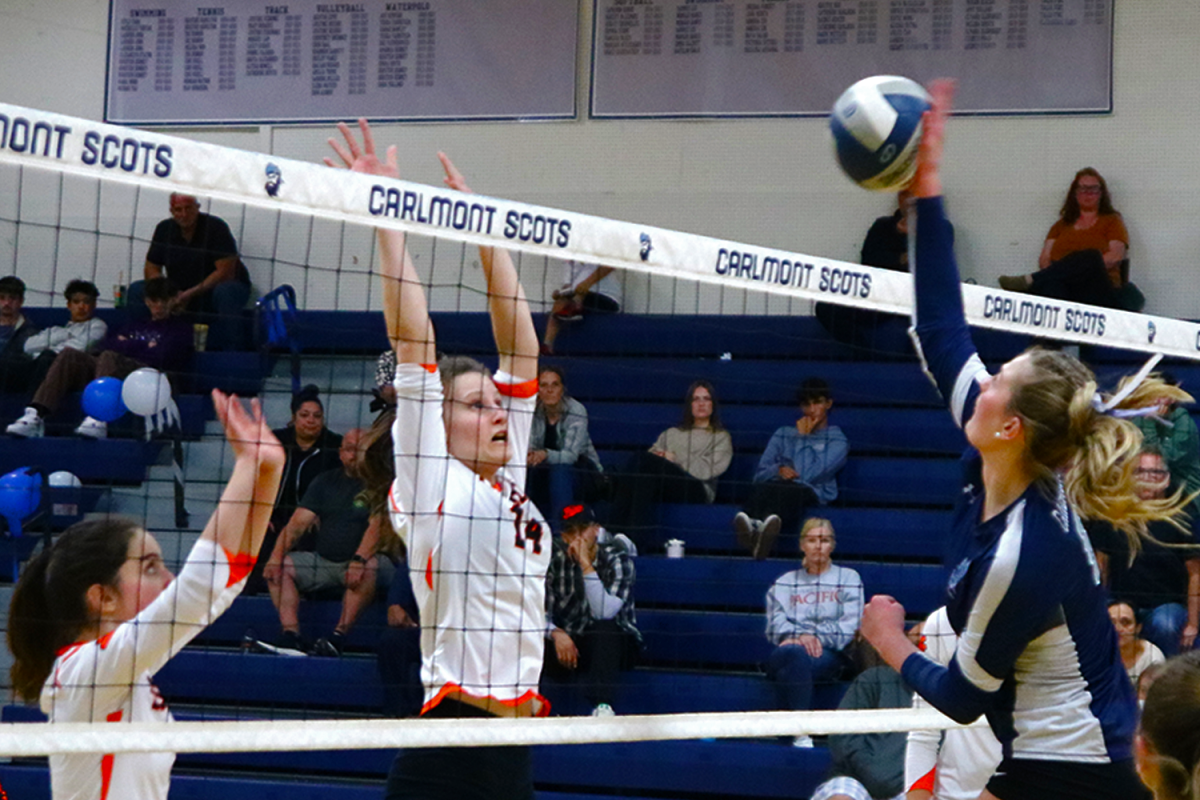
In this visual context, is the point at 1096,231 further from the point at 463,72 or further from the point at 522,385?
the point at 522,385

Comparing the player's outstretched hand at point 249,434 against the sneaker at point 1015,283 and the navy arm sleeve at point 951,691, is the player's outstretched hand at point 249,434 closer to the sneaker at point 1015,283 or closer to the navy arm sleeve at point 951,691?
the navy arm sleeve at point 951,691

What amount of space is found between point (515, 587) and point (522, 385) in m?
0.59

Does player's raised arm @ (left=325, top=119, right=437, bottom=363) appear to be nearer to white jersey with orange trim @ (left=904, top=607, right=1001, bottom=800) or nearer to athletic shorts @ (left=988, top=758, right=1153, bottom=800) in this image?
athletic shorts @ (left=988, top=758, right=1153, bottom=800)

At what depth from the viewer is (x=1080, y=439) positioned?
277 centimetres

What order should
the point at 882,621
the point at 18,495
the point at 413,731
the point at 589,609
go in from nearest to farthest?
the point at 882,621, the point at 413,731, the point at 589,609, the point at 18,495

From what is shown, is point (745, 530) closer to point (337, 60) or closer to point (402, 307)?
point (402, 307)

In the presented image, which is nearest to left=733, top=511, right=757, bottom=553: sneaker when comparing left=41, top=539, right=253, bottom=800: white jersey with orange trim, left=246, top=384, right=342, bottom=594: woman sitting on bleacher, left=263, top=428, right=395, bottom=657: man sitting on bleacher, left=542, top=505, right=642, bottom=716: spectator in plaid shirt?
left=542, top=505, right=642, bottom=716: spectator in plaid shirt

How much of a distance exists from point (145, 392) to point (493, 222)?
4.41 m

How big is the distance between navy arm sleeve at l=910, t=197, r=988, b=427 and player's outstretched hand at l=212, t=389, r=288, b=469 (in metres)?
1.34

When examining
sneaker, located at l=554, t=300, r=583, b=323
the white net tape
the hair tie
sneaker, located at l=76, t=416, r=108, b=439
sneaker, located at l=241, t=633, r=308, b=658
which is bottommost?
sneaker, located at l=241, t=633, r=308, b=658

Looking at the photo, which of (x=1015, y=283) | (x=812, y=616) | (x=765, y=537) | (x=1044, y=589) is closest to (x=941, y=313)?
(x=1044, y=589)

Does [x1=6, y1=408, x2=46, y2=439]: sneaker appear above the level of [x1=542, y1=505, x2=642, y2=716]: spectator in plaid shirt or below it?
above

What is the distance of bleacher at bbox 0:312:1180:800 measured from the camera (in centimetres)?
677

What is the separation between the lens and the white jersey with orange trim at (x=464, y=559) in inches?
136
